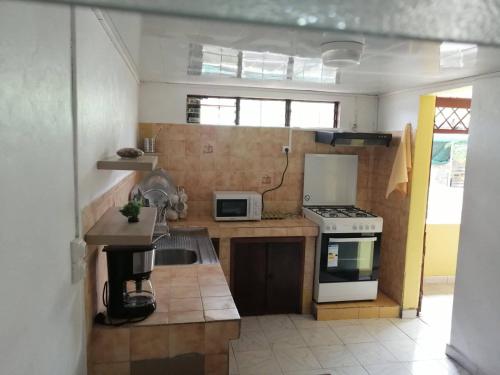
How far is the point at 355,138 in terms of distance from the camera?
156 inches

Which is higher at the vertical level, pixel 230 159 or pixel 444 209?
pixel 230 159

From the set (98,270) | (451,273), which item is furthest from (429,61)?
(451,273)

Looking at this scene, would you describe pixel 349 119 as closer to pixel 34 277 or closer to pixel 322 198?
pixel 322 198

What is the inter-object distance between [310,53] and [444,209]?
356 centimetres

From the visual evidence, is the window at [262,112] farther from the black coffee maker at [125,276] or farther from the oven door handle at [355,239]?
the black coffee maker at [125,276]

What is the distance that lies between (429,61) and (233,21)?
2.72 metres

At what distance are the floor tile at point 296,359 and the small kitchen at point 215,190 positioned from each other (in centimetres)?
2

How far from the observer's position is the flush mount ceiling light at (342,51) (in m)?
2.15

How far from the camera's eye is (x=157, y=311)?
199 cm

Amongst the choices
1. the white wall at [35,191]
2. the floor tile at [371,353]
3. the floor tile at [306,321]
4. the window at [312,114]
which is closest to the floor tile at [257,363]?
the floor tile at [306,321]

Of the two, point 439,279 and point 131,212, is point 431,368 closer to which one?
point 439,279

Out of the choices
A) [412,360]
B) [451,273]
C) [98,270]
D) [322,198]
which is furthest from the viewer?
[451,273]

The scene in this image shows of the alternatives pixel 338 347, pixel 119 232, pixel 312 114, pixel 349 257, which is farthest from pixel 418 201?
pixel 119 232

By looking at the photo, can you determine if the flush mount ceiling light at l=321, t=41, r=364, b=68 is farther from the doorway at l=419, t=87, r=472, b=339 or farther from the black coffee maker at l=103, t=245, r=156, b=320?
the doorway at l=419, t=87, r=472, b=339
